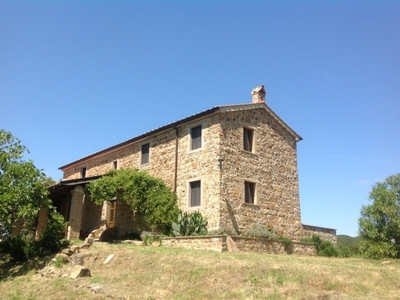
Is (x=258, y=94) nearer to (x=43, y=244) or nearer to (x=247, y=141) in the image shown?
(x=247, y=141)

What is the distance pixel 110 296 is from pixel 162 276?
5.92 feet

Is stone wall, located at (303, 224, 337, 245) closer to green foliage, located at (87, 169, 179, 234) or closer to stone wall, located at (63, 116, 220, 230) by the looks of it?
stone wall, located at (63, 116, 220, 230)

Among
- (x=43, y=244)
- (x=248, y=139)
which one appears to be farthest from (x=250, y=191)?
(x=43, y=244)

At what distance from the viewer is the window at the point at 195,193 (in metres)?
19.5

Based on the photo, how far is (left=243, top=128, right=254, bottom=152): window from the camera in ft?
68.1

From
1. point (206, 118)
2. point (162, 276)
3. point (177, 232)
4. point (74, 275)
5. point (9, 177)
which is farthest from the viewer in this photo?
point (206, 118)

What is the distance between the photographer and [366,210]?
18297mm

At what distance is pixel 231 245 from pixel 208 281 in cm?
483

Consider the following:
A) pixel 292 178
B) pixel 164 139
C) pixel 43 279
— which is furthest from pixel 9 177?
pixel 292 178

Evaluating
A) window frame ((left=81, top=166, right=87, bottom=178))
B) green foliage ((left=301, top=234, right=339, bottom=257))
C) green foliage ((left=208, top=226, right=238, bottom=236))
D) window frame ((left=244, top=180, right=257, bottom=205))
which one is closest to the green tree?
green foliage ((left=301, top=234, right=339, bottom=257))

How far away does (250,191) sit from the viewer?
20266 mm

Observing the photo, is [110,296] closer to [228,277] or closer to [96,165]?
[228,277]

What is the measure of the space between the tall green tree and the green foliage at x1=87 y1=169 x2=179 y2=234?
4.51 m

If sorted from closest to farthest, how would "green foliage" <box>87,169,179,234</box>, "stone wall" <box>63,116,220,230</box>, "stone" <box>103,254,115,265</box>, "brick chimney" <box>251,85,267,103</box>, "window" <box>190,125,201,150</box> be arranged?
"stone" <box>103,254,115,265</box> → "stone wall" <box>63,116,220,230</box> → "green foliage" <box>87,169,179,234</box> → "window" <box>190,125,201,150</box> → "brick chimney" <box>251,85,267,103</box>
